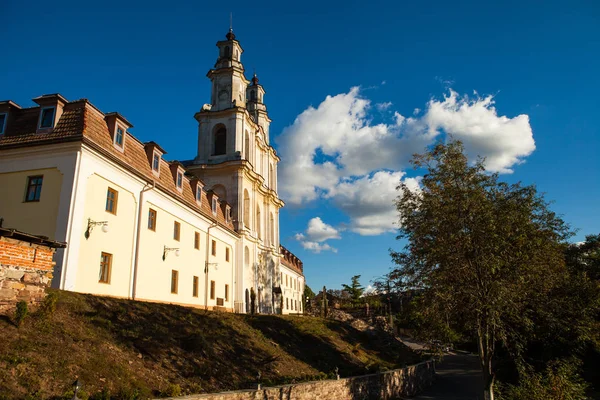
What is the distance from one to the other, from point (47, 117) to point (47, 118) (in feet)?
0.21

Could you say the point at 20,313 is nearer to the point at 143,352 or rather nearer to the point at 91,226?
the point at 143,352

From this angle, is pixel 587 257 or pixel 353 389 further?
pixel 587 257

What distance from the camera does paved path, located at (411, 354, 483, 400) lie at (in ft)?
69.7

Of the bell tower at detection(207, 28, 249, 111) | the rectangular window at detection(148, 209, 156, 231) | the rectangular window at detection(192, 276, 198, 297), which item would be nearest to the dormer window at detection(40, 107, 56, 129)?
the rectangular window at detection(148, 209, 156, 231)

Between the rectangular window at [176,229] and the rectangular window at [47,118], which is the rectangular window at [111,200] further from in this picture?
the rectangular window at [176,229]

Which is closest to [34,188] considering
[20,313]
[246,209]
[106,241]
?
[106,241]

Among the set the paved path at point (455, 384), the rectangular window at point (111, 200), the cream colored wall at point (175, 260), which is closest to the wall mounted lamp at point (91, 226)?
the rectangular window at point (111, 200)

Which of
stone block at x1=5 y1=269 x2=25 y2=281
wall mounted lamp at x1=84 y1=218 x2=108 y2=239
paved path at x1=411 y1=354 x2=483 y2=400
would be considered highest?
wall mounted lamp at x1=84 y1=218 x2=108 y2=239

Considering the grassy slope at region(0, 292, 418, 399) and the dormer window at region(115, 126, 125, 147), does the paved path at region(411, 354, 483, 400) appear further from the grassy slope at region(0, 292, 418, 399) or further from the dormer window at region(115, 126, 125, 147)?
the dormer window at region(115, 126, 125, 147)

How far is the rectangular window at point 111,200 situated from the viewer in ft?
59.8

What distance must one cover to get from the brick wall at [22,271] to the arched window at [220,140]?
2851 cm

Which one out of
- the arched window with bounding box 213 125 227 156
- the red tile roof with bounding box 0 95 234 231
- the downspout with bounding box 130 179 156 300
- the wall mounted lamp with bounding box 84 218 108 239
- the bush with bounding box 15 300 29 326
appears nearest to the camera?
the bush with bounding box 15 300 29 326

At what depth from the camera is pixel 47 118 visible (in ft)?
57.6

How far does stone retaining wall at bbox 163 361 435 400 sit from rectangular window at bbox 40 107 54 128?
554 inches
